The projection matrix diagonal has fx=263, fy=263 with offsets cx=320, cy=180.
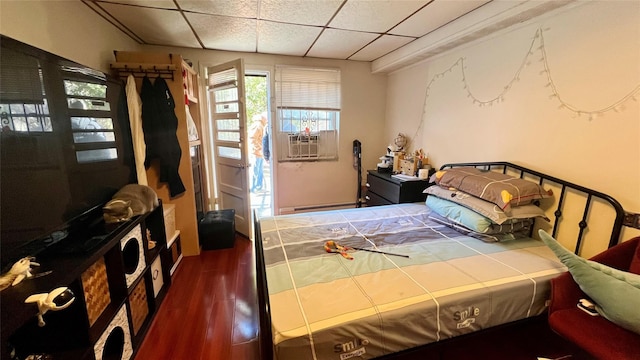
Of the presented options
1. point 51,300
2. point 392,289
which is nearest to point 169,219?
point 51,300

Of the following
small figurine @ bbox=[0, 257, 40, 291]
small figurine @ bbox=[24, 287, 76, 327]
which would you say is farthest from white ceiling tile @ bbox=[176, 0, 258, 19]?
small figurine @ bbox=[24, 287, 76, 327]

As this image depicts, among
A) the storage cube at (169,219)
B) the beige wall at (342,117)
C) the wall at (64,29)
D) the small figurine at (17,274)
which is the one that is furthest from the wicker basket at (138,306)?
the beige wall at (342,117)

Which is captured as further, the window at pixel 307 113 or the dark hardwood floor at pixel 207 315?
the window at pixel 307 113

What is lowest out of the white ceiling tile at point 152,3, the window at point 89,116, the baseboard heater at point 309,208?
the baseboard heater at point 309,208

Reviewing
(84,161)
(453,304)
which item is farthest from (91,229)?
(453,304)

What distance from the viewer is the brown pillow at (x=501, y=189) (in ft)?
5.88

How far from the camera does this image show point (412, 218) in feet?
7.44

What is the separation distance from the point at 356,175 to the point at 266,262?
2.73 meters

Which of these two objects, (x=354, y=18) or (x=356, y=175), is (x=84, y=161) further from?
(x=356, y=175)

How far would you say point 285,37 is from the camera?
2.75 meters

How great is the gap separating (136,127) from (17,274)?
1552 millimetres

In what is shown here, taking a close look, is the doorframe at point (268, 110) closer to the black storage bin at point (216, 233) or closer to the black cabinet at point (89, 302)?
the black storage bin at point (216, 233)

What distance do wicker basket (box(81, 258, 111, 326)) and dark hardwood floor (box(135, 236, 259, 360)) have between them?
0.48 metres

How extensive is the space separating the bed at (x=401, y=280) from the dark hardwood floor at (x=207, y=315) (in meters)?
0.52
